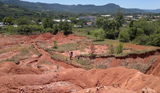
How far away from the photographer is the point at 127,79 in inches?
366

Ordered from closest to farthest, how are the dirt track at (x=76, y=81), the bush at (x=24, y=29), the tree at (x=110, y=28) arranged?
the dirt track at (x=76, y=81) → the tree at (x=110, y=28) → the bush at (x=24, y=29)

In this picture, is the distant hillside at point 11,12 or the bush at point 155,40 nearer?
the bush at point 155,40

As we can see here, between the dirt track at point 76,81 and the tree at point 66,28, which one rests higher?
the tree at point 66,28

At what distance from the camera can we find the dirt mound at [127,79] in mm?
7752

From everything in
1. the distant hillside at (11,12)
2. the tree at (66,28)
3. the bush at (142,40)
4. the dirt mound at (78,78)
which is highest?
the distant hillside at (11,12)

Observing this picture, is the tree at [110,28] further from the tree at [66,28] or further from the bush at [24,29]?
the bush at [24,29]

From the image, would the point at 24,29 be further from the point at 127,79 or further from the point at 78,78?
the point at 127,79

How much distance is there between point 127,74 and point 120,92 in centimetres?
414

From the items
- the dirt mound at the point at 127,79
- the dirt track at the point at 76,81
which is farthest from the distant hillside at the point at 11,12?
the dirt mound at the point at 127,79

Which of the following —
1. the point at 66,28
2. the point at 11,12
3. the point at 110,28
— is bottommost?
the point at 66,28

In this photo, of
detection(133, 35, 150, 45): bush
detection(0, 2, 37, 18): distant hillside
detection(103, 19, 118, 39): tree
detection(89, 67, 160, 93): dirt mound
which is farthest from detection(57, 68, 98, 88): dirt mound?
detection(0, 2, 37, 18): distant hillside

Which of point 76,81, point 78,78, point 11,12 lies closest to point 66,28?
point 78,78

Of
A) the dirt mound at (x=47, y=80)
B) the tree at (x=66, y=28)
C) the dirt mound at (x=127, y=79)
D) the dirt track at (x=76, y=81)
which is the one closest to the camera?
the dirt track at (x=76, y=81)

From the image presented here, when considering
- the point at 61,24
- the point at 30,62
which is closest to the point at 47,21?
the point at 61,24
